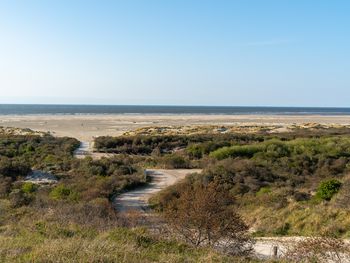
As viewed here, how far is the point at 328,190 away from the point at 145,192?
9.26 metres

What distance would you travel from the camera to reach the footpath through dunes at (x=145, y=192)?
1990 centimetres

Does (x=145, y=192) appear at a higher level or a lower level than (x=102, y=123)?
higher

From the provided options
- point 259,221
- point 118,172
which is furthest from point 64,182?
point 259,221

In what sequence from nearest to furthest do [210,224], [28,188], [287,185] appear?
[210,224] → [28,188] → [287,185]

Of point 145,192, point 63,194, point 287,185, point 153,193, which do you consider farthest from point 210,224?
point 287,185

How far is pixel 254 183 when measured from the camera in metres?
23.3

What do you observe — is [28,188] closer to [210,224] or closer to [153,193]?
[153,193]

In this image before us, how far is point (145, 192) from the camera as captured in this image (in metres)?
23.6

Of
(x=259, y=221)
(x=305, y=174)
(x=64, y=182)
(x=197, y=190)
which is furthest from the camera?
(x=305, y=174)

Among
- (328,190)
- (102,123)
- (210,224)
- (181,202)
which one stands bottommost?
(102,123)

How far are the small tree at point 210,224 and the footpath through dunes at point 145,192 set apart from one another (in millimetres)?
7026

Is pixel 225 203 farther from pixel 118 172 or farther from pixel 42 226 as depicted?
pixel 118 172

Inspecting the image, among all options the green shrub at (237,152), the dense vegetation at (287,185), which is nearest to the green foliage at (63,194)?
the dense vegetation at (287,185)

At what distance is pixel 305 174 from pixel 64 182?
1425 centimetres
